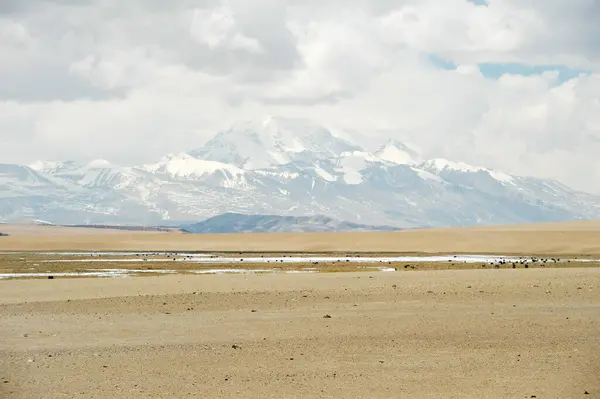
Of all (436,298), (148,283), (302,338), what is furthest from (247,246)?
(302,338)

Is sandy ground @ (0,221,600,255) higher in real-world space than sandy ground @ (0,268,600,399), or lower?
higher

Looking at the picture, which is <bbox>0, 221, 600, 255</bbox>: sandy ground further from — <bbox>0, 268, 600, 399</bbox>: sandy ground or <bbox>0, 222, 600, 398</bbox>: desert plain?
<bbox>0, 268, 600, 399</bbox>: sandy ground

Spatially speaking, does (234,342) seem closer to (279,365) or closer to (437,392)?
(279,365)

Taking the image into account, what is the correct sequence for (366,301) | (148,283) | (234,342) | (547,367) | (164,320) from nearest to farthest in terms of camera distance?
A: 1. (547,367)
2. (234,342)
3. (164,320)
4. (366,301)
5. (148,283)

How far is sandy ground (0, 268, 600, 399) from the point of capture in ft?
59.8

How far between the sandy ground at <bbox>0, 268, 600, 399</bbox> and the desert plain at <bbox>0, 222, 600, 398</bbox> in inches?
1.7

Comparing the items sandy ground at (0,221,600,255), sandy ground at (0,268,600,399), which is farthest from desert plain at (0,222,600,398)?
sandy ground at (0,221,600,255)

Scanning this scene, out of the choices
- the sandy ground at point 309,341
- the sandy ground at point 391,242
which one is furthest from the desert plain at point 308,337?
the sandy ground at point 391,242

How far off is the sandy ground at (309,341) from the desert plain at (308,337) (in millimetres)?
44

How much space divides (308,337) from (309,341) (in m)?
0.61

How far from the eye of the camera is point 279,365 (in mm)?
20359

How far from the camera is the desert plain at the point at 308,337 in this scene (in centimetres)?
1828

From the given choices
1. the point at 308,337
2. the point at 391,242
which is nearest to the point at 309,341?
the point at 308,337

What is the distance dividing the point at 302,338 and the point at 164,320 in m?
5.88
